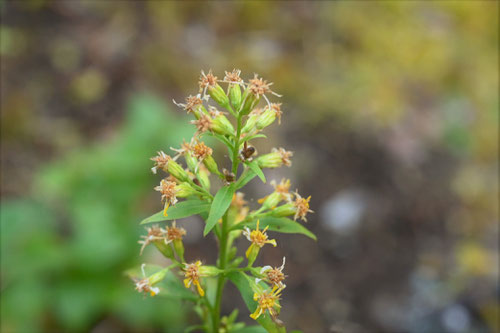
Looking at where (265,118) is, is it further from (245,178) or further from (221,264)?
(221,264)

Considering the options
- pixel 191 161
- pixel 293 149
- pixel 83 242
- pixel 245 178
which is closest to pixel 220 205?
pixel 245 178

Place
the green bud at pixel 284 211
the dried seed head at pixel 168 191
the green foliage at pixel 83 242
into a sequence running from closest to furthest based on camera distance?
the dried seed head at pixel 168 191 → the green bud at pixel 284 211 → the green foliage at pixel 83 242

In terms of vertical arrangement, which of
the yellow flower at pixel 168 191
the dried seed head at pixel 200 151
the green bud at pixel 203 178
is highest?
the dried seed head at pixel 200 151

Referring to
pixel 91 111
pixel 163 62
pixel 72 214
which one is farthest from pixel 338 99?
pixel 72 214

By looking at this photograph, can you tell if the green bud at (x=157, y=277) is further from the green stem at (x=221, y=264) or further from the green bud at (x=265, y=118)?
the green bud at (x=265, y=118)

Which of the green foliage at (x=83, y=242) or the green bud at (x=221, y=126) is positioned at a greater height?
the green bud at (x=221, y=126)

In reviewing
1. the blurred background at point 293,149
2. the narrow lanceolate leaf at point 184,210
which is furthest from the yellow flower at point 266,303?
the blurred background at point 293,149
